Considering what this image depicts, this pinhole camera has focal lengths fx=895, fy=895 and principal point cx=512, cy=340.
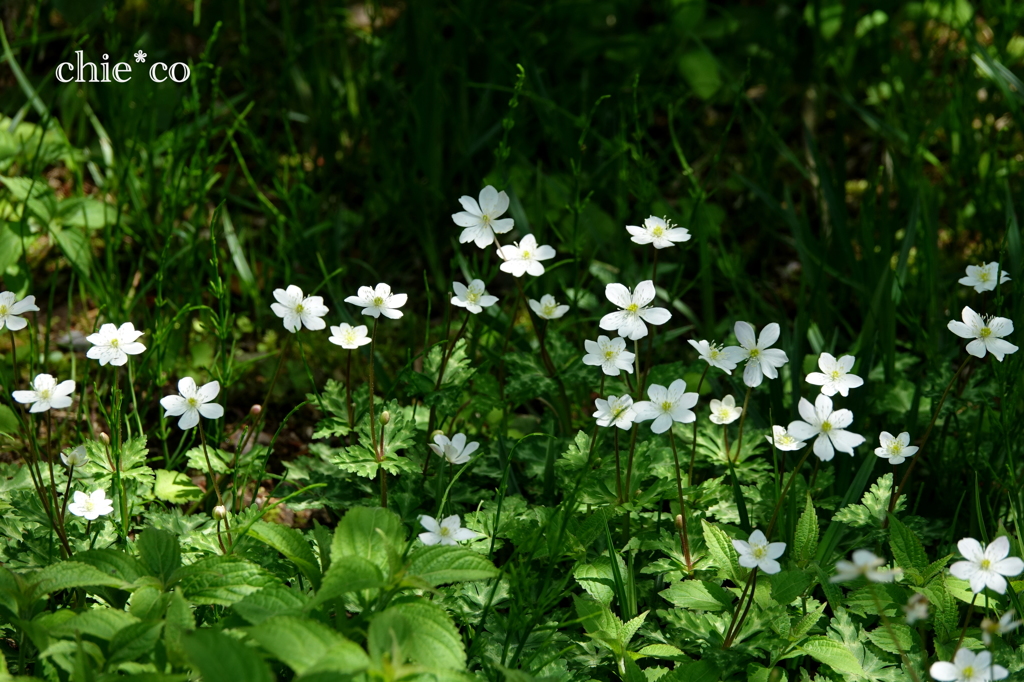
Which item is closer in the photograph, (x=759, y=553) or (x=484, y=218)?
(x=759, y=553)

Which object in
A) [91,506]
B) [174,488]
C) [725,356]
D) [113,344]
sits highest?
[725,356]

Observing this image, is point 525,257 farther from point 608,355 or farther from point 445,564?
point 445,564

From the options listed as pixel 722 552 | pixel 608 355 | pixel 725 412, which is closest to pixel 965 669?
pixel 722 552

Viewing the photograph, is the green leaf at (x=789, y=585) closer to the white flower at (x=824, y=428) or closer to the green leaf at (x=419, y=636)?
the white flower at (x=824, y=428)

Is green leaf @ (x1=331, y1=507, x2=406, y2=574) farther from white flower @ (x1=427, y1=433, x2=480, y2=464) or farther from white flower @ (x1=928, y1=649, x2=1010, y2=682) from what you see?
white flower @ (x1=928, y1=649, x2=1010, y2=682)

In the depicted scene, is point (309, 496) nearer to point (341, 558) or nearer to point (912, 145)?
point (341, 558)
